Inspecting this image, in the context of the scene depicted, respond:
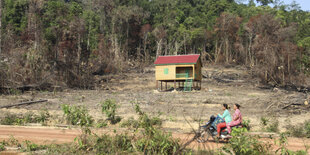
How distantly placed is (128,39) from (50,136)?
43545mm

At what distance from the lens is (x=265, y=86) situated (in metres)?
33.7

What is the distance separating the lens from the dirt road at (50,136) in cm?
1092

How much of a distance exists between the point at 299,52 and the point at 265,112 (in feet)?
85.9

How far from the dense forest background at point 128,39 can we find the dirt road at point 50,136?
12.2 metres

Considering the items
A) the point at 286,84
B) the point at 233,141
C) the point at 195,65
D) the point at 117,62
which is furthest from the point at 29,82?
the point at 286,84

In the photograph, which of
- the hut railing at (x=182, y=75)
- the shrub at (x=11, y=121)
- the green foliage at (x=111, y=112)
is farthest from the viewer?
the hut railing at (x=182, y=75)

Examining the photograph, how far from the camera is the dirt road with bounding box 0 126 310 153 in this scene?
10.9 m

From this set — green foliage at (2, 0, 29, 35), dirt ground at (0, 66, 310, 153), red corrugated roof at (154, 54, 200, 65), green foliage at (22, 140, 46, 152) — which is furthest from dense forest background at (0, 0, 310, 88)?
green foliage at (22, 140, 46, 152)

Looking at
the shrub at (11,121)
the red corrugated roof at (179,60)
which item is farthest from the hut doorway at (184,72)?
the shrub at (11,121)

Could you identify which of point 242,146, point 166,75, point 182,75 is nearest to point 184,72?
point 182,75

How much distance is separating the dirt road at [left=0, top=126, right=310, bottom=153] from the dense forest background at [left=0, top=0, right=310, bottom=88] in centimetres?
1221

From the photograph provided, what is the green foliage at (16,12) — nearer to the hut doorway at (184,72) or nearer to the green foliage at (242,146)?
the hut doorway at (184,72)

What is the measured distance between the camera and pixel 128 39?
54906 millimetres

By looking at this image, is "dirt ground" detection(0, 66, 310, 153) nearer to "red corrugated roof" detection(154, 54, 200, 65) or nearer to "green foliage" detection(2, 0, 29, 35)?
"red corrugated roof" detection(154, 54, 200, 65)
